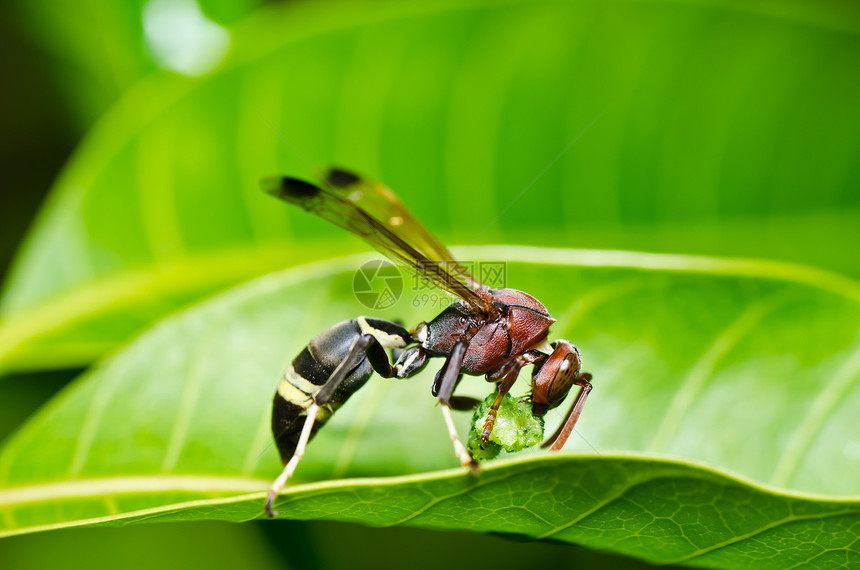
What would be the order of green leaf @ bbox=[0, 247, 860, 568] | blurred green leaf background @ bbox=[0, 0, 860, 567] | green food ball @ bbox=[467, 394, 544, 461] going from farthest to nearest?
blurred green leaf background @ bbox=[0, 0, 860, 567]
green food ball @ bbox=[467, 394, 544, 461]
green leaf @ bbox=[0, 247, 860, 568]

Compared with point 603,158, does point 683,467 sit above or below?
below

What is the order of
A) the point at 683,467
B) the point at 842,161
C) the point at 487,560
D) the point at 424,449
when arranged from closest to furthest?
the point at 683,467 < the point at 424,449 < the point at 487,560 < the point at 842,161

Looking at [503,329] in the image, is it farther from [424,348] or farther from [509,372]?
[424,348]

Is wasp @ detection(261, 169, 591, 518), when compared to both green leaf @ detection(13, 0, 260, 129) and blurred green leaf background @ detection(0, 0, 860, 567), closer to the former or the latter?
blurred green leaf background @ detection(0, 0, 860, 567)

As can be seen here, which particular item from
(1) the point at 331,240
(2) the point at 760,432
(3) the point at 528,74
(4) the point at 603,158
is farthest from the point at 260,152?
(2) the point at 760,432

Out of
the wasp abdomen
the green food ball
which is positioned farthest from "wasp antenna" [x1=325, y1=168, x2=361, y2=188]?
the green food ball

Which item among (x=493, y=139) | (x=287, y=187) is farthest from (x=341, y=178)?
(x=493, y=139)

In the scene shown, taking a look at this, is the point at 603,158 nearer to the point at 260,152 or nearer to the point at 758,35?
the point at 758,35
